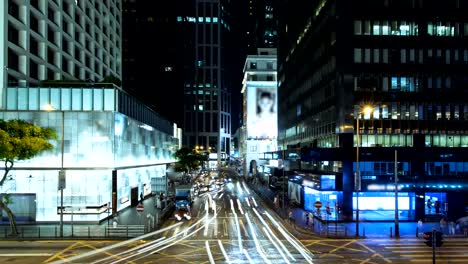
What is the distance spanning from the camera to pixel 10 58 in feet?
168

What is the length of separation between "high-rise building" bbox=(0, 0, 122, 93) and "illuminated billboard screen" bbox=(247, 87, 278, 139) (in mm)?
64623

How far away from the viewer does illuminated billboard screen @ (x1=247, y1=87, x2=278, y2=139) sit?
491 feet

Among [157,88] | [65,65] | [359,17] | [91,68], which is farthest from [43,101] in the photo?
[157,88]

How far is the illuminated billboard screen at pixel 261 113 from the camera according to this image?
149750 millimetres

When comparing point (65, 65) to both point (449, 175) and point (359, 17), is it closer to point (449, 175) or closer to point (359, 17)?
point (359, 17)

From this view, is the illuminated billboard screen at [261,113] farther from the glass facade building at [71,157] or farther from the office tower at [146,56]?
the glass facade building at [71,157]

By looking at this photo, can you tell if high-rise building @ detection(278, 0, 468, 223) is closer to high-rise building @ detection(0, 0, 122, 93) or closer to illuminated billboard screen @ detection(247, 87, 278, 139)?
high-rise building @ detection(0, 0, 122, 93)

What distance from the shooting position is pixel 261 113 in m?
150

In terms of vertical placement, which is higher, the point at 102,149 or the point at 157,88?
the point at 157,88

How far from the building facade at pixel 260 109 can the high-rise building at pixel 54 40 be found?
213 ft

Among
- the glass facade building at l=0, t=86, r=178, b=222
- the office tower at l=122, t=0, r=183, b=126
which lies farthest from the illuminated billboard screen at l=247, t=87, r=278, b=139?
the glass facade building at l=0, t=86, r=178, b=222

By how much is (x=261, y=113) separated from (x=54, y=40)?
93798mm

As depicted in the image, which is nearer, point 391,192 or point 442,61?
point 391,192

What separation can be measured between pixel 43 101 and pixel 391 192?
42.2 m
